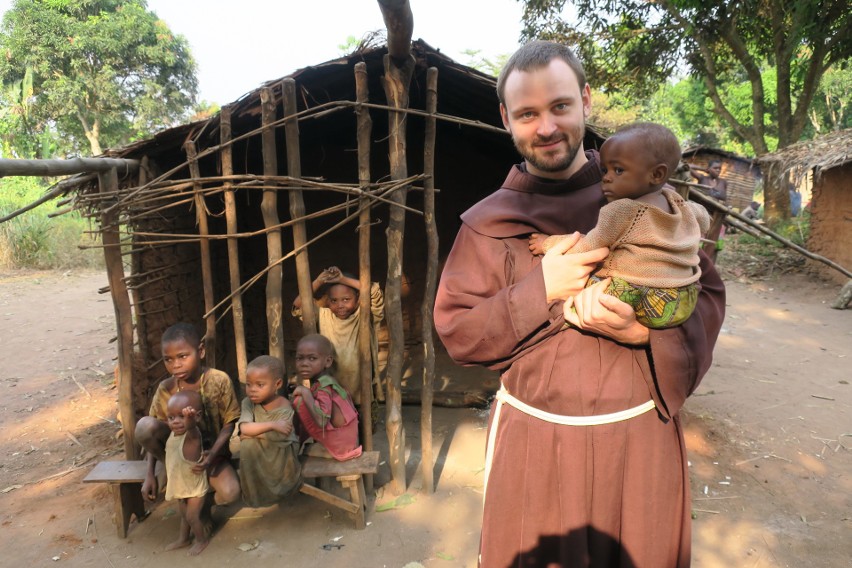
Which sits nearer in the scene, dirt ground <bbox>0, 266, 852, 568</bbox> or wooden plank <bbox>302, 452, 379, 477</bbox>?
dirt ground <bbox>0, 266, 852, 568</bbox>

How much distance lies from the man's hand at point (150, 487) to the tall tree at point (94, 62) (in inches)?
762

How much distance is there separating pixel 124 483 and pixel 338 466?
1.26 metres

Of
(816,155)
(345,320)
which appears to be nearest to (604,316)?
(345,320)

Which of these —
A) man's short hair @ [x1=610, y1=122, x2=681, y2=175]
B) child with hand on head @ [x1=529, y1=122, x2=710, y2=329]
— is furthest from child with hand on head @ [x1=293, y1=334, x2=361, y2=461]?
man's short hair @ [x1=610, y1=122, x2=681, y2=175]

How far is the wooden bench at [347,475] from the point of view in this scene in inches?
124

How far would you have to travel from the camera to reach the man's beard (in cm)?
141

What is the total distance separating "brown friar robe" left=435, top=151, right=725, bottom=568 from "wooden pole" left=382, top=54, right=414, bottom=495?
1805 mm

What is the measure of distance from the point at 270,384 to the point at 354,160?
2857 mm

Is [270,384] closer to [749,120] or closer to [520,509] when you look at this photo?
[520,509]

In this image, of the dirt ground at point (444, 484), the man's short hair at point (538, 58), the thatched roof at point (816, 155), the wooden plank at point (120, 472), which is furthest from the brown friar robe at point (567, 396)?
the thatched roof at point (816, 155)

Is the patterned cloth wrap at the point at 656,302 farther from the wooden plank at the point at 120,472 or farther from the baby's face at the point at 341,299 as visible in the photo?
the wooden plank at the point at 120,472

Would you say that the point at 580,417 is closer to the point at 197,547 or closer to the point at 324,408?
the point at 324,408

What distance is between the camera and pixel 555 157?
56.3 inches

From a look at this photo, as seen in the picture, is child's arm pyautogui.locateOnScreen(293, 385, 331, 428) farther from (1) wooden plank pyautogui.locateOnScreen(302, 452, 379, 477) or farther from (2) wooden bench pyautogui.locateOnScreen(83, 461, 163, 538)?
(2) wooden bench pyautogui.locateOnScreen(83, 461, 163, 538)
